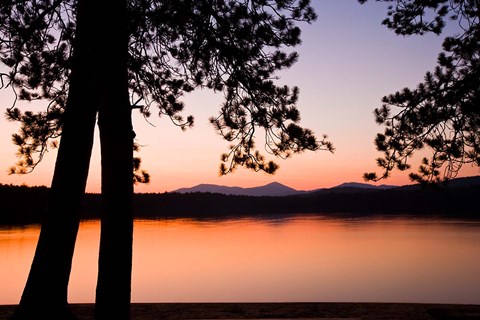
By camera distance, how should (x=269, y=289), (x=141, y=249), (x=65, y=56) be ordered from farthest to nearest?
(x=141, y=249) → (x=269, y=289) → (x=65, y=56)

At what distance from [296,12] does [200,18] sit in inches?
61.3

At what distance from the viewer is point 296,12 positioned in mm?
6746

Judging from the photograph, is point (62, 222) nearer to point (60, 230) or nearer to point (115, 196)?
point (60, 230)

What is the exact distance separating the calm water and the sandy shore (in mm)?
8587

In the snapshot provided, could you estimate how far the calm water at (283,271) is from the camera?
53.6ft

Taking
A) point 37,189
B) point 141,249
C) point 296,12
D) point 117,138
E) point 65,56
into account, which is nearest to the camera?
point 117,138

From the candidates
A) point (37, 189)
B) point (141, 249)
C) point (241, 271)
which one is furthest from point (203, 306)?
point (37, 189)

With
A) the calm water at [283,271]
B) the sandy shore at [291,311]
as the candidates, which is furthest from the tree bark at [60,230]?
the calm water at [283,271]

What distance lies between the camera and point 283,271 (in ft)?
70.4

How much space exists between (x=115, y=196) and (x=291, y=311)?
3073 millimetres

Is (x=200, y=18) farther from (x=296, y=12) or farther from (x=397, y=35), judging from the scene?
(x=397, y=35)

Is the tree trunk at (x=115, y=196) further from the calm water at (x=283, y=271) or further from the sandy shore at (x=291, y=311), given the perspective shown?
the calm water at (x=283, y=271)

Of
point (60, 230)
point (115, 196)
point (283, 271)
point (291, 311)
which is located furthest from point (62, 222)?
point (283, 271)

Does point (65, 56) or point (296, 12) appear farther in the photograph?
point (65, 56)
